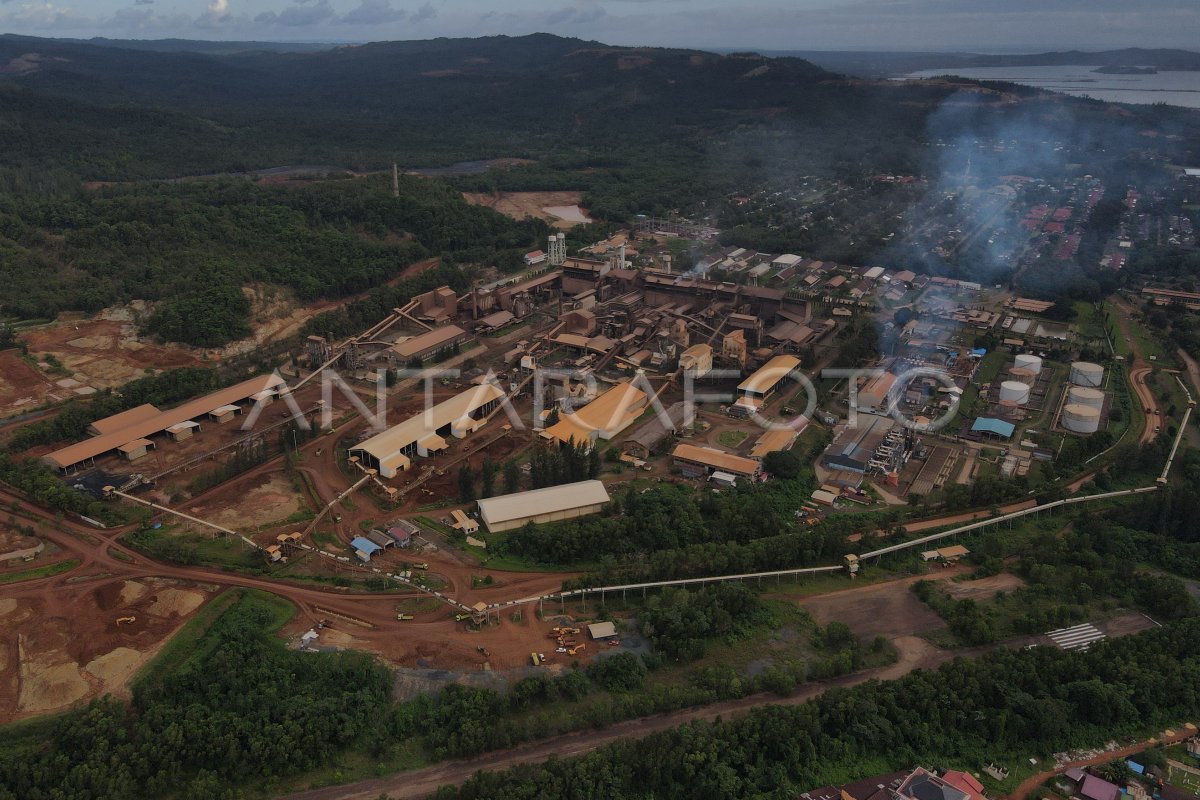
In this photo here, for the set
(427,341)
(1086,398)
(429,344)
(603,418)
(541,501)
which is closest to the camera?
(541,501)

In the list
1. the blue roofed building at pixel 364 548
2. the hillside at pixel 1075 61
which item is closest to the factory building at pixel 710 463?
the blue roofed building at pixel 364 548

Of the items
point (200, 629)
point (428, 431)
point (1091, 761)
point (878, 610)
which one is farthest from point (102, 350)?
point (1091, 761)

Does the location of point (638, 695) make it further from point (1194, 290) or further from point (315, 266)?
point (1194, 290)

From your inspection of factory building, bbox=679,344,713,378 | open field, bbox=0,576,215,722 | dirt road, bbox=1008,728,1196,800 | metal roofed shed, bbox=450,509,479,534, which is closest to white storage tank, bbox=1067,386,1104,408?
factory building, bbox=679,344,713,378

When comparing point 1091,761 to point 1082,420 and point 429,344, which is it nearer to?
point 1082,420

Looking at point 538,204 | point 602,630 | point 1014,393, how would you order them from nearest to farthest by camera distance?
point 602,630, point 1014,393, point 538,204

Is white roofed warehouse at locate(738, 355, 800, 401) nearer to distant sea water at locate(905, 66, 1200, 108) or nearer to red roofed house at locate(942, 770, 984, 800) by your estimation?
red roofed house at locate(942, 770, 984, 800)
